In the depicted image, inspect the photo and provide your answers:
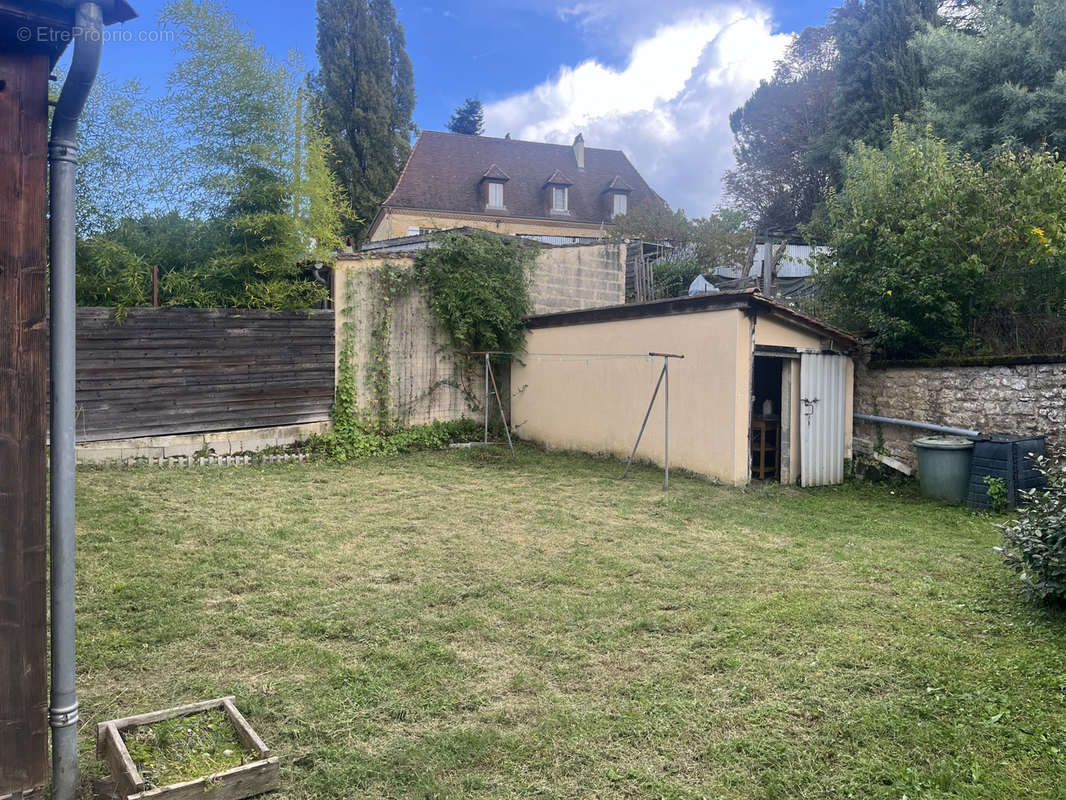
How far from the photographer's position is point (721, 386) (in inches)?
328

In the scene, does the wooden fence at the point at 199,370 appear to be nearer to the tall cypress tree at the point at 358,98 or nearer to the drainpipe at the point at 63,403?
the drainpipe at the point at 63,403

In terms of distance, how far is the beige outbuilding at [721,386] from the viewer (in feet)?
27.1

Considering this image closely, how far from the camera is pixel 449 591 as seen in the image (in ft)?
14.5

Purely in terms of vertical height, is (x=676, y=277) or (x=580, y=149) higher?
(x=580, y=149)

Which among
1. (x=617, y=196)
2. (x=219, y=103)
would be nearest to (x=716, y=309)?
(x=219, y=103)

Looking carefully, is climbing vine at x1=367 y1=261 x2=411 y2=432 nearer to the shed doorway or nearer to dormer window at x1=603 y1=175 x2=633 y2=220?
the shed doorway

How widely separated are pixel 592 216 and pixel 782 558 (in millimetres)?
21946

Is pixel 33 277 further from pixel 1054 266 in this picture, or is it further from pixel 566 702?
pixel 1054 266

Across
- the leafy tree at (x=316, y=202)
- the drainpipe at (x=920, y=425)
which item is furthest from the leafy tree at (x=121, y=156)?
the drainpipe at (x=920, y=425)

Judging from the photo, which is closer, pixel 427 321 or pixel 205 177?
pixel 205 177

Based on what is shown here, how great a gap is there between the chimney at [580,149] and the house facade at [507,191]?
4 centimetres

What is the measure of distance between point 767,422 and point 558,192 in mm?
17898

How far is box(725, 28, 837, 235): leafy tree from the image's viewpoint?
84.1 feet

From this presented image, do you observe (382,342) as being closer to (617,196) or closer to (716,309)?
(716,309)
